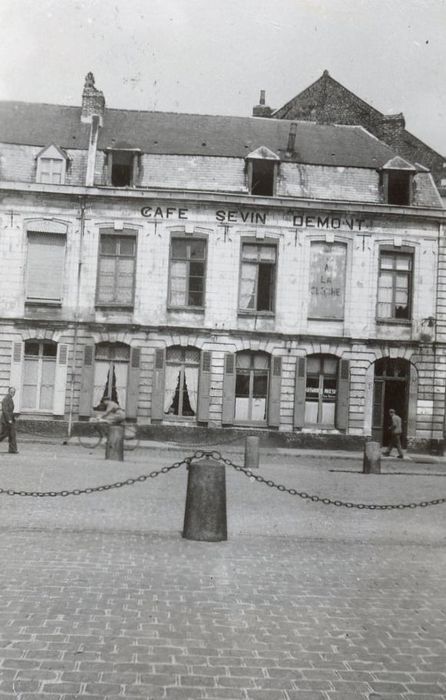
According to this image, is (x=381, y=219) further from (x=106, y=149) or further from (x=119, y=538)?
(x=119, y=538)

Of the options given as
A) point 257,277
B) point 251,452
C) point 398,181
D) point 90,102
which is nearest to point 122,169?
point 90,102

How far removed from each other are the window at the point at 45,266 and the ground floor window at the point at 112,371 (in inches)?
88.3

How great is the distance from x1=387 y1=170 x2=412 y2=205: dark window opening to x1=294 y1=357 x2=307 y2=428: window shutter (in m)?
6.08

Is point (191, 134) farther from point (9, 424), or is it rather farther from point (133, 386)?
point (9, 424)

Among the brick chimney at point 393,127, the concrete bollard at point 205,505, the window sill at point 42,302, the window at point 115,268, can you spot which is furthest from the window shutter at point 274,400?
the concrete bollard at point 205,505

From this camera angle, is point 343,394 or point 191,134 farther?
point 191,134

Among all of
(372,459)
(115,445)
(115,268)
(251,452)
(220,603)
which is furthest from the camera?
(115,268)

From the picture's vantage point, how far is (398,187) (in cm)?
2295

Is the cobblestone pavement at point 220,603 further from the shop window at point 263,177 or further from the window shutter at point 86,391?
the shop window at point 263,177

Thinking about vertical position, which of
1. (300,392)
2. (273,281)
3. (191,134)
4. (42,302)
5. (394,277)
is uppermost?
(191,134)

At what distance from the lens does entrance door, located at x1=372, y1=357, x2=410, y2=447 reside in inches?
882

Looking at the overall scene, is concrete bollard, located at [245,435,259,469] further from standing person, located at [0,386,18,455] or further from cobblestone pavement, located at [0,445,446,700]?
standing person, located at [0,386,18,455]

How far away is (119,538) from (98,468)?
6.48 meters

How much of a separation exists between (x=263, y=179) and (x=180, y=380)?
275 inches
